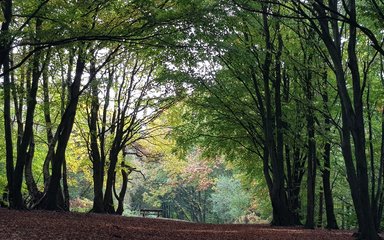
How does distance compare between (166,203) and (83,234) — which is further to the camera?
(166,203)

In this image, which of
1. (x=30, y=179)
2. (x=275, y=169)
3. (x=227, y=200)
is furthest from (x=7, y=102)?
(x=227, y=200)

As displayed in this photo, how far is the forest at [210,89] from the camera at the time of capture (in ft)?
29.8

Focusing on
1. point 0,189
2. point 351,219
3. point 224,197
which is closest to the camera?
point 0,189

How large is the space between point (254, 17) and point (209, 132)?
733 cm

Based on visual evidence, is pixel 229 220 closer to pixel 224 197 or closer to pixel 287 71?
pixel 224 197

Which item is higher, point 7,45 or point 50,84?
point 50,84

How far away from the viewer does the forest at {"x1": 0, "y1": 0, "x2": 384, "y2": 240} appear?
29.8ft

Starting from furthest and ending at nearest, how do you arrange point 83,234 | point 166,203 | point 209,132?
point 166,203 < point 209,132 < point 83,234

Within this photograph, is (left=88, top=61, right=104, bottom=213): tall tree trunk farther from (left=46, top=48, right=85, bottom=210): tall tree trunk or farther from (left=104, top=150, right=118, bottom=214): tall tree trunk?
(left=46, top=48, right=85, bottom=210): tall tree trunk

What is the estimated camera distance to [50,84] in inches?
Answer: 692

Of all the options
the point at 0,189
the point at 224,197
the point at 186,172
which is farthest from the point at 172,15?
the point at 224,197

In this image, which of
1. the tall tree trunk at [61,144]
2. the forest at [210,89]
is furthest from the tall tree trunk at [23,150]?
the tall tree trunk at [61,144]

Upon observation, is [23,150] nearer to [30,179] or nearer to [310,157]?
[30,179]

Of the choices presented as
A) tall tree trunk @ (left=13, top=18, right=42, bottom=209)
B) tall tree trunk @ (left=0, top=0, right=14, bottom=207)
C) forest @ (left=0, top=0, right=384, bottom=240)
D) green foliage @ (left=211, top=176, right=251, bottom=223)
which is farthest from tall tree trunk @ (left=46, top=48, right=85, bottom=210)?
green foliage @ (left=211, top=176, right=251, bottom=223)
